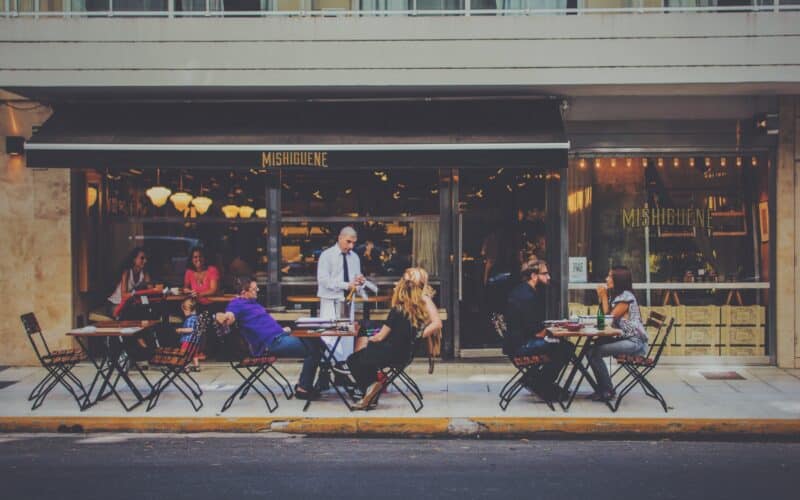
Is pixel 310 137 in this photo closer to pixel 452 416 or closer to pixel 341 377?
pixel 341 377

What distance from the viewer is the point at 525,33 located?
35.2 ft

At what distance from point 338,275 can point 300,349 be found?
1.82m

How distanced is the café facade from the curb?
327cm

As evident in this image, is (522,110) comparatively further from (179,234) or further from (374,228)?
(179,234)

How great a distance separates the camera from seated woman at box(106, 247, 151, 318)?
11.8 metres

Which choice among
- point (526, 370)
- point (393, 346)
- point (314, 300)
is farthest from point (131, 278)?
point (526, 370)

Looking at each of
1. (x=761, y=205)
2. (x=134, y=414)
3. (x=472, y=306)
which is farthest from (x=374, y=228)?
(x=761, y=205)

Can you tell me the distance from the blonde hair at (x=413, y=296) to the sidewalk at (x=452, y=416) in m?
1.01

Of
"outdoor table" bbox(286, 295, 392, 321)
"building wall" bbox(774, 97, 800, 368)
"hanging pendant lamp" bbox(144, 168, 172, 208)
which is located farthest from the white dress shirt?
"building wall" bbox(774, 97, 800, 368)

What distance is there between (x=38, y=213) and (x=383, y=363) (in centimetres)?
587

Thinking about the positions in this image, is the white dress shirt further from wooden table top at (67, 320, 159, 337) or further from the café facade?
wooden table top at (67, 320, 159, 337)

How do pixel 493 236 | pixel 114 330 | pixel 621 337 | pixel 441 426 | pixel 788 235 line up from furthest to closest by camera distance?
pixel 493 236
pixel 788 235
pixel 621 337
pixel 114 330
pixel 441 426

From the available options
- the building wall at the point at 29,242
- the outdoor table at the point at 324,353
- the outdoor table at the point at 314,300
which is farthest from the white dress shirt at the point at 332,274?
the building wall at the point at 29,242

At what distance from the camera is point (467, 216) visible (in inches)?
472
